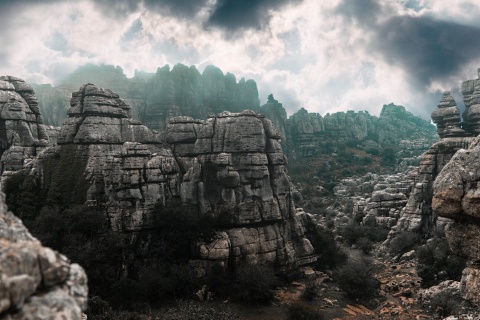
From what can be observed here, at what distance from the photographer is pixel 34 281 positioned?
4305 millimetres

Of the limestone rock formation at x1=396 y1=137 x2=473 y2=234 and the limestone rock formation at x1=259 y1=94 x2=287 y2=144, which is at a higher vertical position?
the limestone rock formation at x1=259 y1=94 x2=287 y2=144

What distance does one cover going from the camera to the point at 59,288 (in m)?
4.57

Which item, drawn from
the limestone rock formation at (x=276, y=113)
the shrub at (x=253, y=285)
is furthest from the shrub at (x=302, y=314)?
the limestone rock formation at (x=276, y=113)

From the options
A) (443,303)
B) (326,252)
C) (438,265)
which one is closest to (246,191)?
(326,252)

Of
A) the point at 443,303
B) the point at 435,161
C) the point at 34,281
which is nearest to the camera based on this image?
the point at 34,281

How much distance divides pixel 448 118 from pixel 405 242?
20.7 meters

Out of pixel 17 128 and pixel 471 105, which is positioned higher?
pixel 17 128

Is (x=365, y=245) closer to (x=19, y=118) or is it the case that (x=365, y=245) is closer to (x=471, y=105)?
(x=471, y=105)

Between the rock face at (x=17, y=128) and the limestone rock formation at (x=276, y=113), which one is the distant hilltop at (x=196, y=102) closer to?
the limestone rock formation at (x=276, y=113)

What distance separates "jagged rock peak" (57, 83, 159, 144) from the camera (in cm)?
4269

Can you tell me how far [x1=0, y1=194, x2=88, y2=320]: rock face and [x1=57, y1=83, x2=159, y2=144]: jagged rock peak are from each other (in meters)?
40.6

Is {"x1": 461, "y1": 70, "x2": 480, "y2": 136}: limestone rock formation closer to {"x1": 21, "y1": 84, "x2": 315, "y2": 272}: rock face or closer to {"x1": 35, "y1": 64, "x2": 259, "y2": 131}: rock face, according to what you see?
{"x1": 21, "y1": 84, "x2": 315, "y2": 272}: rock face

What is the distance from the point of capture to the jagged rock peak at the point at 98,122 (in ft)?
140

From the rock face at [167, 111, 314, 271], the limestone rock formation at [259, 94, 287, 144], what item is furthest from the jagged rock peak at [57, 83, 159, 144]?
the limestone rock formation at [259, 94, 287, 144]
